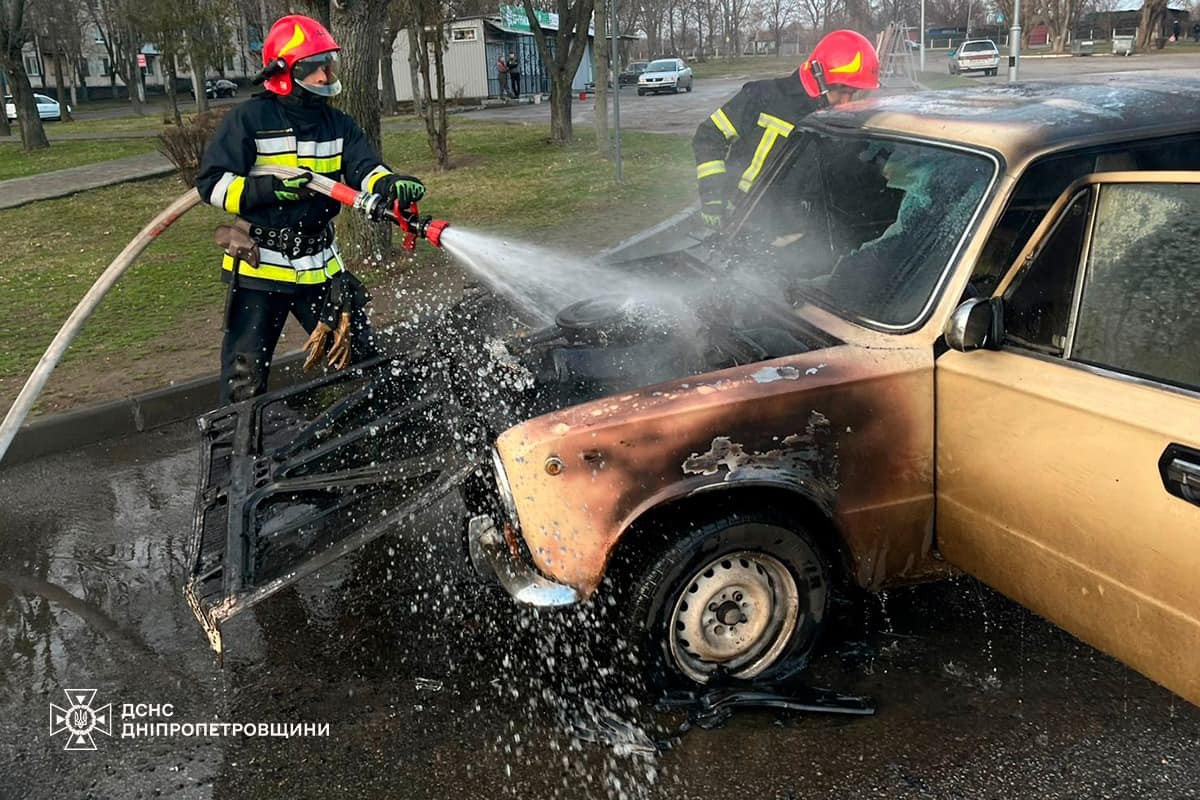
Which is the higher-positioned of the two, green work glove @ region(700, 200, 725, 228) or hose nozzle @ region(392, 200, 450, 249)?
hose nozzle @ region(392, 200, 450, 249)

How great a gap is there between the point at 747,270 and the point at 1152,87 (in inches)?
61.3

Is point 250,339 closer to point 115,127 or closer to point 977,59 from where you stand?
point 115,127

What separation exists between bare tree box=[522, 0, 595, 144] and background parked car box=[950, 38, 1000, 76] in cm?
2153

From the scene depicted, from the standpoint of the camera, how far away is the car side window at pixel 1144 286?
8.40ft

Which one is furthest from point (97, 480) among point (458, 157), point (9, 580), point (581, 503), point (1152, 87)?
point (458, 157)

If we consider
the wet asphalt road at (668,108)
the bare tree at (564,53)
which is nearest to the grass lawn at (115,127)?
the wet asphalt road at (668,108)

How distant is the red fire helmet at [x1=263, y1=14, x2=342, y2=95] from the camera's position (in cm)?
437

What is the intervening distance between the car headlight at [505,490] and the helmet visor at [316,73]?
2496 mm

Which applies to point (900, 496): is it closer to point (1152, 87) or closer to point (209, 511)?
point (1152, 87)

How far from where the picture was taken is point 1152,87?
3.39 meters

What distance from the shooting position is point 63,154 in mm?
21547

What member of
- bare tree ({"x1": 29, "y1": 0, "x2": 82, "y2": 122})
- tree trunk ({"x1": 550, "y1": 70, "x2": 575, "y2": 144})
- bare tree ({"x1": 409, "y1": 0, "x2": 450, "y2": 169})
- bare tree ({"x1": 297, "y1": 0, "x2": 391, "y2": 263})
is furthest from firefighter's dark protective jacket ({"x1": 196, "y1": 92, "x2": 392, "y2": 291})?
bare tree ({"x1": 29, "y1": 0, "x2": 82, "y2": 122})

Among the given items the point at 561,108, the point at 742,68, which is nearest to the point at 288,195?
the point at 561,108

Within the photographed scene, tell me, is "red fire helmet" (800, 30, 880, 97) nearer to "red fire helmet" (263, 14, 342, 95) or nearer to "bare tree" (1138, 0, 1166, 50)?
"red fire helmet" (263, 14, 342, 95)
